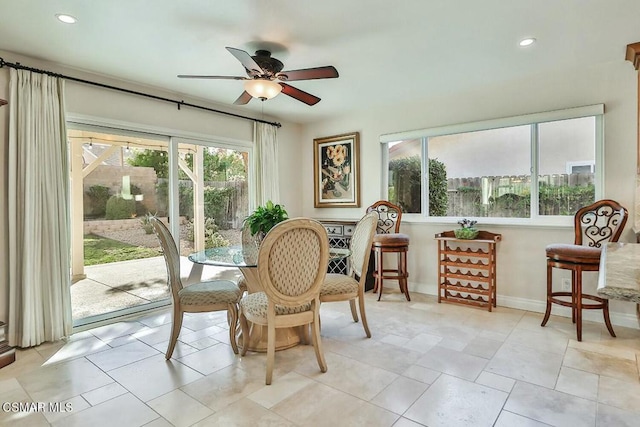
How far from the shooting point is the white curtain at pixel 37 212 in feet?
9.10

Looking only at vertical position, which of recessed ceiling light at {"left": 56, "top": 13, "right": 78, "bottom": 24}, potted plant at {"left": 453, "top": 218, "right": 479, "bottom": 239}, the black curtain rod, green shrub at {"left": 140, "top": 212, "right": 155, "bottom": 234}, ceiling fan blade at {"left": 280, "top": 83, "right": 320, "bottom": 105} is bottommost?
potted plant at {"left": 453, "top": 218, "right": 479, "bottom": 239}

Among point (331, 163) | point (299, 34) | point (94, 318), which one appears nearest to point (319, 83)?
point (299, 34)

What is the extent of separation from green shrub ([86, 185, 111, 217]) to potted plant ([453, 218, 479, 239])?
3603mm

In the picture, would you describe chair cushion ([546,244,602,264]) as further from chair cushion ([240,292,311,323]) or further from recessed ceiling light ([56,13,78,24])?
recessed ceiling light ([56,13,78,24])

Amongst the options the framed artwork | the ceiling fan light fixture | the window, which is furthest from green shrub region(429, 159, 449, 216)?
the ceiling fan light fixture

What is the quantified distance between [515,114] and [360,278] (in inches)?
93.2

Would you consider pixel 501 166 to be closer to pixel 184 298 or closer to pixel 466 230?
pixel 466 230

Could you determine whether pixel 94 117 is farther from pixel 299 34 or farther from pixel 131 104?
pixel 299 34

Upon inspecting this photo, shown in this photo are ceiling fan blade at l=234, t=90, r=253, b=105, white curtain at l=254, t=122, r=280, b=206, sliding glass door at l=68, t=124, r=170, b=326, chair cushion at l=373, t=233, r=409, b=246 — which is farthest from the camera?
white curtain at l=254, t=122, r=280, b=206

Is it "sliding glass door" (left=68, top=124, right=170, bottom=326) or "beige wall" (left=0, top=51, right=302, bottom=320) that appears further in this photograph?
"sliding glass door" (left=68, top=124, right=170, bottom=326)

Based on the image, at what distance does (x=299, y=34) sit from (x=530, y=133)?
8.60ft

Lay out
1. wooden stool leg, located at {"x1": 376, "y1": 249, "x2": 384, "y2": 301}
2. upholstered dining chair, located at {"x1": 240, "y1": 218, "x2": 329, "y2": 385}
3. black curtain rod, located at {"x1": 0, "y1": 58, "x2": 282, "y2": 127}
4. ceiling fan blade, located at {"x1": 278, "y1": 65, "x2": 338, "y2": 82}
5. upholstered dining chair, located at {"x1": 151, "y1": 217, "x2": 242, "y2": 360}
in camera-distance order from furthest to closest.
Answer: wooden stool leg, located at {"x1": 376, "y1": 249, "x2": 384, "y2": 301} → black curtain rod, located at {"x1": 0, "y1": 58, "x2": 282, "y2": 127} → upholstered dining chair, located at {"x1": 151, "y1": 217, "x2": 242, "y2": 360} → ceiling fan blade, located at {"x1": 278, "y1": 65, "x2": 338, "y2": 82} → upholstered dining chair, located at {"x1": 240, "y1": 218, "x2": 329, "y2": 385}

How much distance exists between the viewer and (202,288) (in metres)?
2.73

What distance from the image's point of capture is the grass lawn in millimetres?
3379
